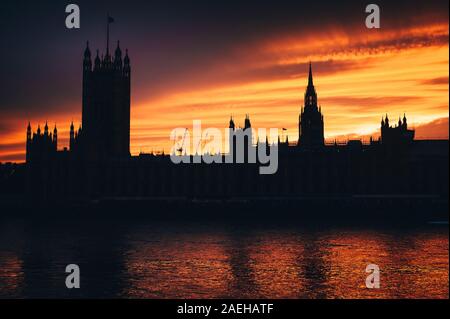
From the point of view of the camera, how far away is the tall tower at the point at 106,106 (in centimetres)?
12631

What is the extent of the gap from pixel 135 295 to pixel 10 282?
9399 millimetres

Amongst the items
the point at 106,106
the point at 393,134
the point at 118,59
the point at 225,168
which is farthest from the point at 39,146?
the point at 393,134

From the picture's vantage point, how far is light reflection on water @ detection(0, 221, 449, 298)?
35.2 meters

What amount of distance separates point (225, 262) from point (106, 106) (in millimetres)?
87245

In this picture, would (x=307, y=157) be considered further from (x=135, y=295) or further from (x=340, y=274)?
(x=135, y=295)

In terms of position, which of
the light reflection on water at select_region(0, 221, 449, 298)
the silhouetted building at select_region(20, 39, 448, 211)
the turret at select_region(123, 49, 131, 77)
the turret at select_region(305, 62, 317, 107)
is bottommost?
the light reflection on water at select_region(0, 221, 449, 298)

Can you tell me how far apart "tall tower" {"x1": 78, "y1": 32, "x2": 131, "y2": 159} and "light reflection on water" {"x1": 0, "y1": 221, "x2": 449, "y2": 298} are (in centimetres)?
4904

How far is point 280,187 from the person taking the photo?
119m

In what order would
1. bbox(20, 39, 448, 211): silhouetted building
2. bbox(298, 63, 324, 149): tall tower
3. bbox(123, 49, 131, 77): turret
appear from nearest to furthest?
bbox(20, 39, 448, 211): silhouetted building → bbox(298, 63, 324, 149): tall tower → bbox(123, 49, 131, 77): turret

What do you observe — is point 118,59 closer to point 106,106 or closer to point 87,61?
point 87,61

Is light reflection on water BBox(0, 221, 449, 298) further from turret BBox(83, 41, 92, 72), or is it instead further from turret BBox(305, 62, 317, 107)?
turret BBox(305, 62, 317, 107)

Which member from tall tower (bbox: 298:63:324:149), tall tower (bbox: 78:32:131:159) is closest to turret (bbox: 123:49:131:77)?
tall tower (bbox: 78:32:131:159)
